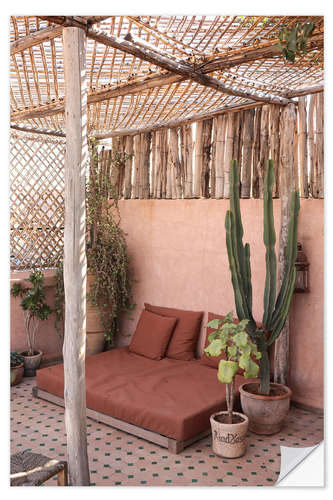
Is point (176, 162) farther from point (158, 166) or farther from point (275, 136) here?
point (275, 136)

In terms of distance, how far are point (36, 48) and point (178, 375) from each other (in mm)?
2709

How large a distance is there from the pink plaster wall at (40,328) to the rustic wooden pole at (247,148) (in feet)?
7.54

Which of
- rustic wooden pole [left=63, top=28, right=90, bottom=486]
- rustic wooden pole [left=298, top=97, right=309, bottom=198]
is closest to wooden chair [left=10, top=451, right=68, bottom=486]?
rustic wooden pole [left=63, top=28, right=90, bottom=486]

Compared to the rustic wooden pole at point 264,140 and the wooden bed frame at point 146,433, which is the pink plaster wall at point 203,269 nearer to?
the rustic wooden pole at point 264,140

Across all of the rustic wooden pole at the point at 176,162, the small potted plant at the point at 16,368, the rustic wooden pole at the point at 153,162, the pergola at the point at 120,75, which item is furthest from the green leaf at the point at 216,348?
the rustic wooden pole at the point at 153,162

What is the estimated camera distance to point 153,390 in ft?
12.3

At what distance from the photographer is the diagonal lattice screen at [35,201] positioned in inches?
199

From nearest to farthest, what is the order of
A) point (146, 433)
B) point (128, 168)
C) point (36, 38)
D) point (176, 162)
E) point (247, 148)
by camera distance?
point (36, 38) → point (146, 433) → point (247, 148) → point (176, 162) → point (128, 168)

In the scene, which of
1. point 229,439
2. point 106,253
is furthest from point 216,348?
point 106,253

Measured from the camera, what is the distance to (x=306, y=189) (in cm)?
385

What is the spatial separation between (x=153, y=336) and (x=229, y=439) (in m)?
1.69
